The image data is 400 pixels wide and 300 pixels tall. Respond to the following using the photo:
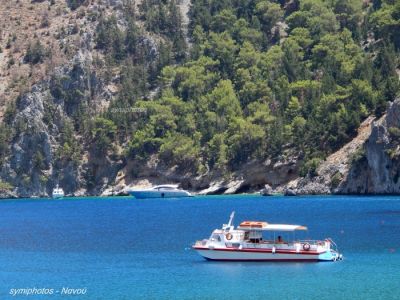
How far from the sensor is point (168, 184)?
6988 inches

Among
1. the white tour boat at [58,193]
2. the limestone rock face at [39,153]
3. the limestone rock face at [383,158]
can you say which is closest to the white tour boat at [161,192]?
the limestone rock face at [39,153]

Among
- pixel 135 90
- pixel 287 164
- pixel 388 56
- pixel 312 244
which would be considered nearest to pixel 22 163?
pixel 135 90

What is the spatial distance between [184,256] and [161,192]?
318 feet

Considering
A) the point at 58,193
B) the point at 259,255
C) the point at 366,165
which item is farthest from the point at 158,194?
the point at 259,255

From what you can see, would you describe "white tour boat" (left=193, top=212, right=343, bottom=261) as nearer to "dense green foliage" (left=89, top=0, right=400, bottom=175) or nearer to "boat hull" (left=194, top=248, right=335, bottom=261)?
"boat hull" (left=194, top=248, right=335, bottom=261)

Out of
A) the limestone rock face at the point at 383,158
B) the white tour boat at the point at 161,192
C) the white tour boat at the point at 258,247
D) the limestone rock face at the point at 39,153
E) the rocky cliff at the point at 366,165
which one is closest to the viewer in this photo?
the white tour boat at the point at 258,247

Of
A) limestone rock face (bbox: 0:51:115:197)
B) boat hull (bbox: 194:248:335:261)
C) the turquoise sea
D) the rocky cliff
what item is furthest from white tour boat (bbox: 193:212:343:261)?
limestone rock face (bbox: 0:51:115:197)

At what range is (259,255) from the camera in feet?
235

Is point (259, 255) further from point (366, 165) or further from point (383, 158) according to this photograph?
point (366, 165)

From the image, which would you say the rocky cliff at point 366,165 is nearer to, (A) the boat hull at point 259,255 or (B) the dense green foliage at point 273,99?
(B) the dense green foliage at point 273,99

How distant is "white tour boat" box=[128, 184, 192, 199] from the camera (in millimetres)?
170125

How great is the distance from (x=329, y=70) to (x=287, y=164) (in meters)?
24.0

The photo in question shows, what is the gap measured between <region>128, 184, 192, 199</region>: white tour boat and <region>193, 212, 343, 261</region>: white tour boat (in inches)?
3810

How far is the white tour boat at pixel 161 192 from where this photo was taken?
558ft
